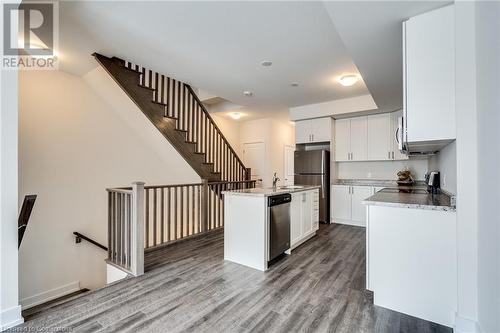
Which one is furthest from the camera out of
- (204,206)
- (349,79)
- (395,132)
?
(395,132)

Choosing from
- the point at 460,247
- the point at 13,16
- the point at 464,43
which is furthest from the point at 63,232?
the point at 464,43

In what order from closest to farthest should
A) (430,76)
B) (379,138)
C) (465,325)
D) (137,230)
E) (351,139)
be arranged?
(465,325), (430,76), (137,230), (379,138), (351,139)

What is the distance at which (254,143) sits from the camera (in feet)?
24.4

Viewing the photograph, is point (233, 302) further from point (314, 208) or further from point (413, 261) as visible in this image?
point (314, 208)

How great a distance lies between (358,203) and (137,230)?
14.3ft

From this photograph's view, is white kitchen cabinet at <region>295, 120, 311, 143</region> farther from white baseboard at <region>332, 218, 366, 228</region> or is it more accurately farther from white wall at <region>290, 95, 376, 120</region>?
white baseboard at <region>332, 218, 366, 228</region>

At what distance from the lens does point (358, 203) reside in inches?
203

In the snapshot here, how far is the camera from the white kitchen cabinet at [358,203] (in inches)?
200

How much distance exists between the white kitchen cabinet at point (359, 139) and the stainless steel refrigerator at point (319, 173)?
0.59 meters

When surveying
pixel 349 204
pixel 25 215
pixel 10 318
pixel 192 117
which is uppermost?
pixel 192 117

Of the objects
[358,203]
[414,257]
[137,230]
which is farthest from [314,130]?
[137,230]

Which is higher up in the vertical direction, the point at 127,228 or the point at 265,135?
the point at 265,135

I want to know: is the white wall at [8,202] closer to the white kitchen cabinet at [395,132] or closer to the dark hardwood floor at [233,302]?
the dark hardwood floor at [233,302]

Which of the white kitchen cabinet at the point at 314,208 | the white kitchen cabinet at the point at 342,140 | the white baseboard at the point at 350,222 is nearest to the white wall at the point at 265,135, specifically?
the white kitchen cabinet at the point at 342,140
